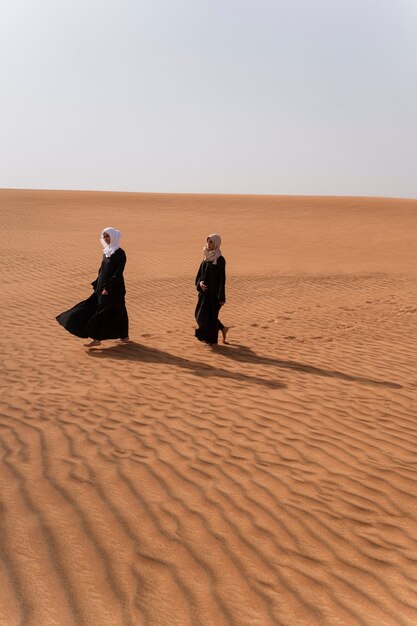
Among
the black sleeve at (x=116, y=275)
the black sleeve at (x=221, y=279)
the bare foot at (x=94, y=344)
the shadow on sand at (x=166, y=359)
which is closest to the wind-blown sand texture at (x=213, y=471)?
the shadow on sand at (x=166, y=359)

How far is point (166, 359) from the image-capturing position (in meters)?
9.22

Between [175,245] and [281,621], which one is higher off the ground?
[175,245]

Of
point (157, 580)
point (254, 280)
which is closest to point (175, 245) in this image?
point (254, 280)

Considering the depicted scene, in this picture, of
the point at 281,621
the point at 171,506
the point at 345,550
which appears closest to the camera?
the point at 281,621

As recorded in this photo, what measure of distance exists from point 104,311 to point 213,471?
464 centimetres

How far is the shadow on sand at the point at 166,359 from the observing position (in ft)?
26.8

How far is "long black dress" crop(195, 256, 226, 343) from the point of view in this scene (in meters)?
9.81

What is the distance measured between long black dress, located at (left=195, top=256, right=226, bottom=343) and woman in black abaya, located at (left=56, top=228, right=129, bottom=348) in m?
1.17

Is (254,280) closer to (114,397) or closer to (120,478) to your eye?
(114,397)

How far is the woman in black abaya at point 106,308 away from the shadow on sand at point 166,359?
26 centimetres

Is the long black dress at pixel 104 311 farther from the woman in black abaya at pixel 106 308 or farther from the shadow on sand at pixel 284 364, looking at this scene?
the shadow on sand at pixel 284 364

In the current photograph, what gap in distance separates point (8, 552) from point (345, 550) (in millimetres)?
2045

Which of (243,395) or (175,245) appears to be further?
(175,245)

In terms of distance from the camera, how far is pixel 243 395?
745cm
